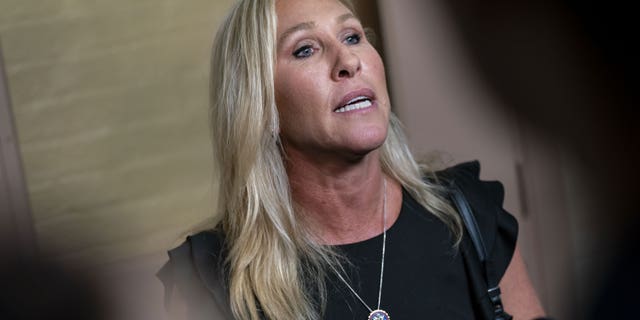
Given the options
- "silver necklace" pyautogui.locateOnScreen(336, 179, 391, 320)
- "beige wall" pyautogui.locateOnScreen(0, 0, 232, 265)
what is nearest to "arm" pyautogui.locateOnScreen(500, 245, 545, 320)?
"silver necklace" pyautogui.locateOnScreen(336, 179, 391, 320)

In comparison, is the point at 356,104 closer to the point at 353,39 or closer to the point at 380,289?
the point at 353,39

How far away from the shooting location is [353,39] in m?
2.46

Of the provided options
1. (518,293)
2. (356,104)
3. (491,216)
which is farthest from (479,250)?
(356,104)

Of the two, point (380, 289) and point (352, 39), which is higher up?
point (352, 39)

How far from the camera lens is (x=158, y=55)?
11.4ft

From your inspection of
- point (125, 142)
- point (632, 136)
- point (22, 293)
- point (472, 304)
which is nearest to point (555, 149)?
point (632, 136)

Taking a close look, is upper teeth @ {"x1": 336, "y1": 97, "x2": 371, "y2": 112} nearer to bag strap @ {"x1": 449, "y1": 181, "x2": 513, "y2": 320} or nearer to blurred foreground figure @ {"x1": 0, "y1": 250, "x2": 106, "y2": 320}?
bag strap @ {"x1": 449, "y1": 181, "x2": 513, "y2": 320}

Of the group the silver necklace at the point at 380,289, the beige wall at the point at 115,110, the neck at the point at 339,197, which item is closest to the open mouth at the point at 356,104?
the neck at the point at 339,197

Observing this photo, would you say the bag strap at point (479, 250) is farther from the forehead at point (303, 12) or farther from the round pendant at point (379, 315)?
the forehead at point (303, 12)

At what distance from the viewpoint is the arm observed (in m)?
2.50

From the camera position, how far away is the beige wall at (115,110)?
10.6 ft

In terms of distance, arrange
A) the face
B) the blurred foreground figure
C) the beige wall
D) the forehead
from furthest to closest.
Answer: the beige wall < the forehead < the face < the blurred foreground figure

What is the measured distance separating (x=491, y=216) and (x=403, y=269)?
0.27m

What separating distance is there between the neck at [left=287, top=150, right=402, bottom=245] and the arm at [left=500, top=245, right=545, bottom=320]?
1.11 feet
